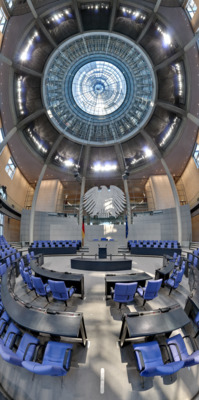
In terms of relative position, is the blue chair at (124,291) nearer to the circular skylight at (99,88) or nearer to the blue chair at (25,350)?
the blue chair at (25,350)

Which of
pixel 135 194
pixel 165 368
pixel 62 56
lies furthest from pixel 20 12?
pixel 135 194


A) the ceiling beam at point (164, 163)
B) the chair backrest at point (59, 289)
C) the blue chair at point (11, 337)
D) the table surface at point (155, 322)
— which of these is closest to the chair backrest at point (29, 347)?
the blue chair at point (11, 337)

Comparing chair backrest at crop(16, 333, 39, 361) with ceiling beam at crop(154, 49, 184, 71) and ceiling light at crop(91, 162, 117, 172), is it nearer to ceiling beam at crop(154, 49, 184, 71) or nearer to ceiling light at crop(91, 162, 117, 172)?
ceiling beam at crop(154, 49, 184, 71)

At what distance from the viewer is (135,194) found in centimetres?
3247

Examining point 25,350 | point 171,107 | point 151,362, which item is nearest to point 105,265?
point 151,362

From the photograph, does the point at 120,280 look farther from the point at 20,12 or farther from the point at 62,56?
the point at 62,56

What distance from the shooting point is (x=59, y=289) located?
5410mm

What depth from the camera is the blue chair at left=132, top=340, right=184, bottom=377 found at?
2.63 m

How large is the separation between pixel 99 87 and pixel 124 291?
25342 mm

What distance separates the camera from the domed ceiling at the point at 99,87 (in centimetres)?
1606

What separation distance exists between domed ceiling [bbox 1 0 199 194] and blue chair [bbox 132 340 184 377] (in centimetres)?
2184

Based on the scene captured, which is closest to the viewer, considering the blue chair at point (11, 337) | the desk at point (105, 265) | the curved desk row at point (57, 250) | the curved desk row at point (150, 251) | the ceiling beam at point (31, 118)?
the blue chair at point (11, 337)

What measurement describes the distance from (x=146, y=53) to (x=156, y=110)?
621cm

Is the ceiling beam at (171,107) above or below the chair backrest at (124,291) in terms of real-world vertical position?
above
